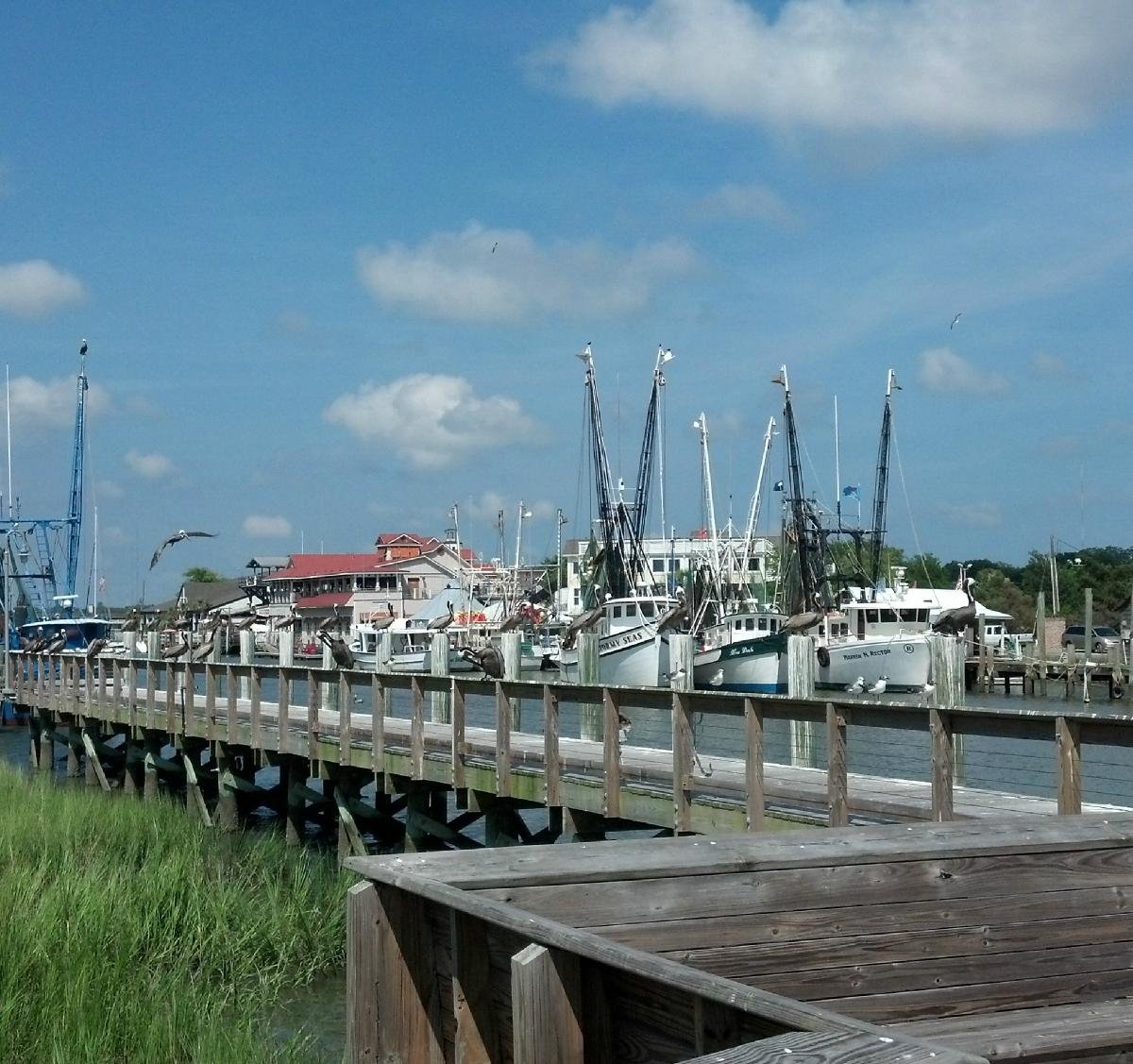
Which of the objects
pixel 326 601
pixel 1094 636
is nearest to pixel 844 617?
pixel 1094 636

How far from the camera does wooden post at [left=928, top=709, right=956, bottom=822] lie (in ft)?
28.2

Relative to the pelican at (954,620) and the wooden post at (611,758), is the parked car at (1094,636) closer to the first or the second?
the pelican at (954,620)

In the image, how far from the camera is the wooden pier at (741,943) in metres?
3.29

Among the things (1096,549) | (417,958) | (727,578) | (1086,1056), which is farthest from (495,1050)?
(1096,549)

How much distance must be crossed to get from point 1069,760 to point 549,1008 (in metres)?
5.42

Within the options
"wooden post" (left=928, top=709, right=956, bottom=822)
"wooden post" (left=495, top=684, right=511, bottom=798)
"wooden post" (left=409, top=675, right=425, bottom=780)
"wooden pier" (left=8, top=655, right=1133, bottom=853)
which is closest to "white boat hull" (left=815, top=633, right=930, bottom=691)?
"wooden pier" (left=8, top=655, right=1133, bottom=853)

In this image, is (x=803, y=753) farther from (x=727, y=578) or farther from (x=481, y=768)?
(x=727, y=578)

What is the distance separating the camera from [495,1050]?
3.86m

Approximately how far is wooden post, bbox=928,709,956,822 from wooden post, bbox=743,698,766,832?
54.6 inches

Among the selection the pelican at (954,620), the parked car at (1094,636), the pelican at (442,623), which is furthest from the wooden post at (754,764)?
the parked car at (1094,636)

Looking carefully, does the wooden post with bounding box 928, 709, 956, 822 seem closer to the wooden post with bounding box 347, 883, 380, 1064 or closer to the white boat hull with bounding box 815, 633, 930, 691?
the wooden post with bounding box 347, 883, 380, 1064

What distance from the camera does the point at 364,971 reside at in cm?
404

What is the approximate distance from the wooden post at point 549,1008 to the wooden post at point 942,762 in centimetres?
563

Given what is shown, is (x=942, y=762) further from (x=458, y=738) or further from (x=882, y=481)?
(x=882, y=481)
